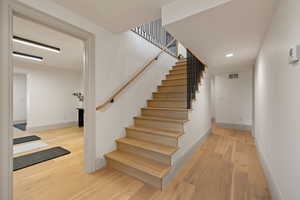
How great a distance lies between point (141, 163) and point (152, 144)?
0.36m

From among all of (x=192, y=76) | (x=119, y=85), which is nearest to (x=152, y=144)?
(x=119, y=85)

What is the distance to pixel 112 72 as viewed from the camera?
88.9 inches

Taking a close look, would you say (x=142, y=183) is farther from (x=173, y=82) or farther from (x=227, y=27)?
(x=173, y=82)

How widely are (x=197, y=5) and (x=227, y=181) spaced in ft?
7.35

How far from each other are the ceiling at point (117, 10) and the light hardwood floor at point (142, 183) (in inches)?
90.8

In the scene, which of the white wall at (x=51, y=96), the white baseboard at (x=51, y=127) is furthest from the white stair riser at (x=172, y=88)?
the white baseboard at (x=51, y=127)

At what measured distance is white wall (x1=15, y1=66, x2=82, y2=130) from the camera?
A: 4.32 metres

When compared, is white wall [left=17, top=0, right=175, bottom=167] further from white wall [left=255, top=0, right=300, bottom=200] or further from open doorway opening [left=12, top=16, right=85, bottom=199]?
white wall [left=255, top=0, right=300, bottom=200]

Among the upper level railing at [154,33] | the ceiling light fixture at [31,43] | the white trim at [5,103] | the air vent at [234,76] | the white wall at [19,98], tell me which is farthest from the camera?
the white wall at [19,98]

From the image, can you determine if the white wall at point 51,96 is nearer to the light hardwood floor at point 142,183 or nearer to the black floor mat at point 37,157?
the black floor mat at point 37,157

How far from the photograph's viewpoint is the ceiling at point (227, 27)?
4.07 ft

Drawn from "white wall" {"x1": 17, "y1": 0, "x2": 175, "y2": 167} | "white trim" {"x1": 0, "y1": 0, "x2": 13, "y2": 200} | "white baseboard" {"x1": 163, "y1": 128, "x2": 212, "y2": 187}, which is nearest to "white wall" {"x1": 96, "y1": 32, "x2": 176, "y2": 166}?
"white wall" {"x1": 17, "y1": 0, "x2": 175, "y2": 167}

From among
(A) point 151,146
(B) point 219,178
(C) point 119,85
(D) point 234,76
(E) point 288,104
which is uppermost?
(D) point 234,76

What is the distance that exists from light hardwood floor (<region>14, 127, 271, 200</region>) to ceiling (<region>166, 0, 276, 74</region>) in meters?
2.03
